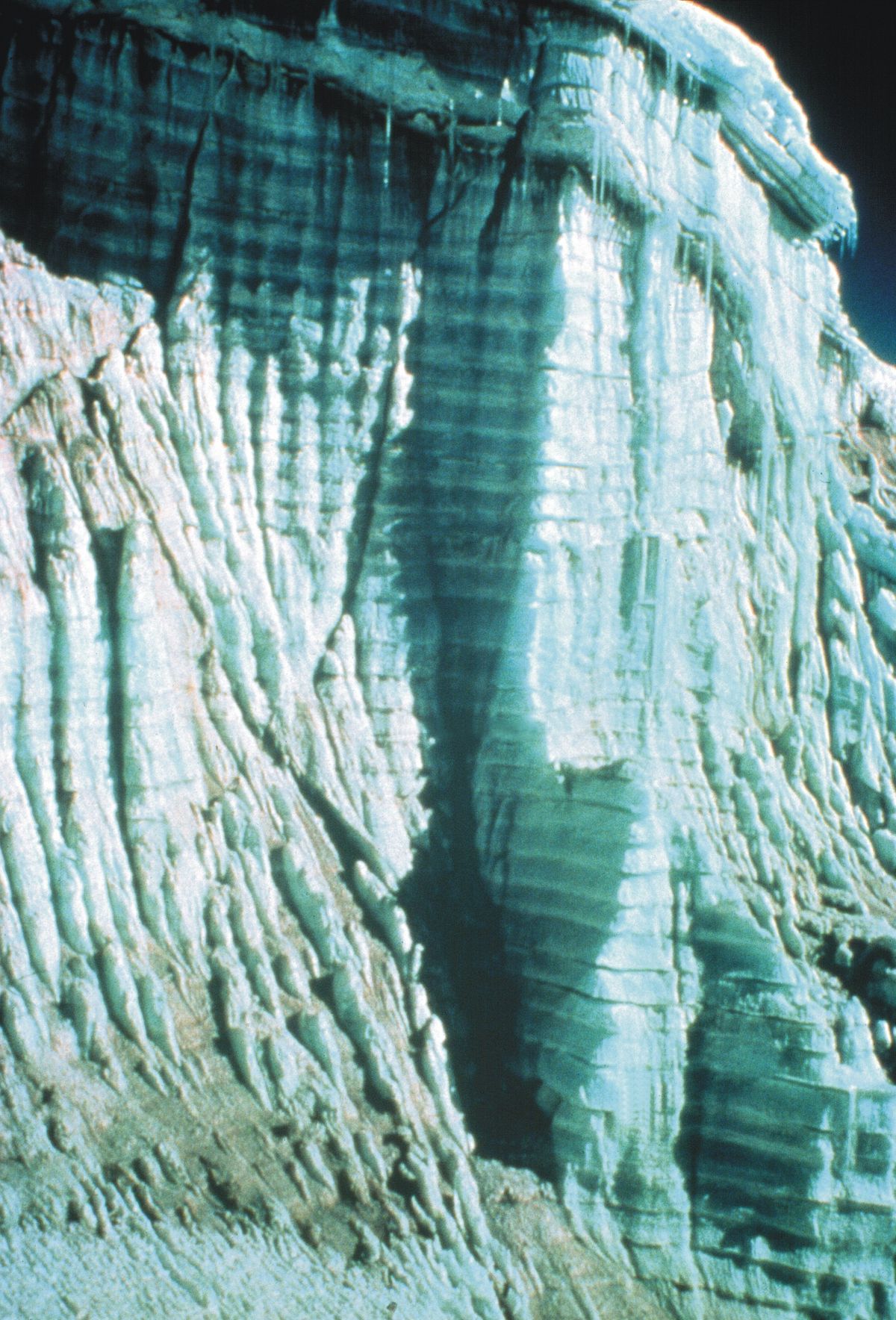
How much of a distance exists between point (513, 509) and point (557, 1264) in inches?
209

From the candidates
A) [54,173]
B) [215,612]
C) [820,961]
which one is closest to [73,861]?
[215,612]

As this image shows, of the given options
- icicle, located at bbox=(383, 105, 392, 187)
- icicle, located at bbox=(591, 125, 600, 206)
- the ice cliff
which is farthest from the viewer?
icicle, located at bbox=(383, 105, 392, 187)

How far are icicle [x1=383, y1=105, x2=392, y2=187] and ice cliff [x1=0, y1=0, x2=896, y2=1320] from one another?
0.04 meters

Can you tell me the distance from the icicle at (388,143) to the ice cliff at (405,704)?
0.04 m

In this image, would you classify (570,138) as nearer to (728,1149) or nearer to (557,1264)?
(728,1149)

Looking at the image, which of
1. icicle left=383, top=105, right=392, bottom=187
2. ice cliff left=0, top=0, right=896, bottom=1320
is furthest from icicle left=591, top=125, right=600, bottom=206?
icicle left=383, top=105, right=392, bottom=187

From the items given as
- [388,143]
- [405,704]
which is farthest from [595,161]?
[405,704]

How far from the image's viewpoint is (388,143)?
8.76 m

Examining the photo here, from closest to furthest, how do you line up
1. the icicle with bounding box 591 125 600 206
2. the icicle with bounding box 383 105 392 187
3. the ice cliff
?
1. the ice cliff
2. the icicle with bounding box 591 125 600 206
3. the icicle with bounding box 383 105 392 187

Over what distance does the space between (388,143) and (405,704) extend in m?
4.33

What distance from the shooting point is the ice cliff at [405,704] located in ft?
23.6

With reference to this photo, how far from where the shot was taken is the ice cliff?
23.6ft

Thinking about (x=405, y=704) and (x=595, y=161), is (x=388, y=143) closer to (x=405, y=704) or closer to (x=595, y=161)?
(x=595, y=161)

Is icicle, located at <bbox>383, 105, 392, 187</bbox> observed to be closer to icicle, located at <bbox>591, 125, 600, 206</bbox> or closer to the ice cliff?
the ice cliff
